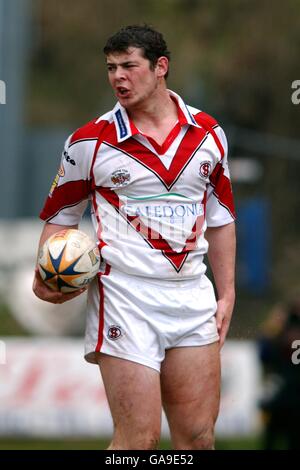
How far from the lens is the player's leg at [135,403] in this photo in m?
5.65

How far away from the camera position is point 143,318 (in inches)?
225

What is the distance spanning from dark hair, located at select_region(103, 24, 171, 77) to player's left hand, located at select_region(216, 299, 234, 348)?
1203 millimetres

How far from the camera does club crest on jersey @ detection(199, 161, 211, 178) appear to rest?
19.1 ft

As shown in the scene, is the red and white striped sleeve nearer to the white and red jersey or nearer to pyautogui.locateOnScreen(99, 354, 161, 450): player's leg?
the white and red jersey

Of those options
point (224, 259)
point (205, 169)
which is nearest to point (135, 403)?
point (224, 259)

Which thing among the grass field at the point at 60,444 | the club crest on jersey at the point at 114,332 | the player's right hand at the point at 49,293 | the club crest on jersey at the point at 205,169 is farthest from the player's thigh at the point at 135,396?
the grass field at the point at 60,444

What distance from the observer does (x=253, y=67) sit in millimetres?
19188

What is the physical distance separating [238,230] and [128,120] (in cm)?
686

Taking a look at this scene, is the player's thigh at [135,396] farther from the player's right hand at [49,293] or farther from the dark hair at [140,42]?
the dark hair at [140,42]

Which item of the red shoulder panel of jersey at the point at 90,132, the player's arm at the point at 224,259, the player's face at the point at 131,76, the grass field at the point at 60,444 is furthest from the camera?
the grass field at the point at 60,444

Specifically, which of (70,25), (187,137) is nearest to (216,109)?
(187,137)

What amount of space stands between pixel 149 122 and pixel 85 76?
708 inches

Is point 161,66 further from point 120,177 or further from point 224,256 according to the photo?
point 224,256

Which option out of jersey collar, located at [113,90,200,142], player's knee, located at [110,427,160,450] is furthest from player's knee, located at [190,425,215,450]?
jersey collar, located at [113,90,200,142]
